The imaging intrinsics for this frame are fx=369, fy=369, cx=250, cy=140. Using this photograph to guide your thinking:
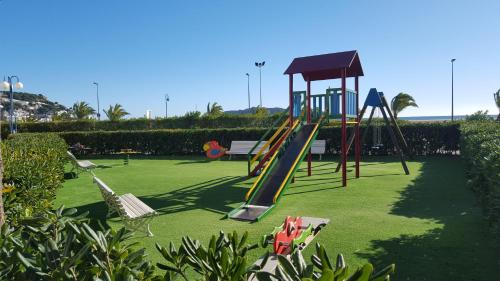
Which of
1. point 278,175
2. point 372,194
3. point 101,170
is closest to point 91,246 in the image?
point 278,175

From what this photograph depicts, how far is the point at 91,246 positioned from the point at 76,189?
1045 cm

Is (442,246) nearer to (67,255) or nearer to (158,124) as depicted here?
(67,255)

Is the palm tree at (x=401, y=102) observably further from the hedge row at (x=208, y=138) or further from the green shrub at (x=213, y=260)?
the green shrub at (x=213, y=260)

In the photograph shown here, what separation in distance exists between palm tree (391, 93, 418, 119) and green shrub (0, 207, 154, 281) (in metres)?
48.2

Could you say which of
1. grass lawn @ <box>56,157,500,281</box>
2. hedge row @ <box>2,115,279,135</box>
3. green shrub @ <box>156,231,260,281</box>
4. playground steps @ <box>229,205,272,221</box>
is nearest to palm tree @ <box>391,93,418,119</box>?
hedge row @ <box>2,115,279,135</box>

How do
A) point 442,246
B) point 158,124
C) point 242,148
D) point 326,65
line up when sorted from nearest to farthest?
point 442,246
point 326,65
point 242,148
point 158,124

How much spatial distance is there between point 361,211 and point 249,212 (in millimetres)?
2277

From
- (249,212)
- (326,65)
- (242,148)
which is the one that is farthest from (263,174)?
(242,148)

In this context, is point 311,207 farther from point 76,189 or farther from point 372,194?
point 76,189

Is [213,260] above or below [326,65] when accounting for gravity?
below

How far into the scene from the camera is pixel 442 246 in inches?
208

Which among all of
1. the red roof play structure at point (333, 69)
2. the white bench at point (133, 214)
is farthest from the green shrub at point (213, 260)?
the red roof play structure at point (333, 69)

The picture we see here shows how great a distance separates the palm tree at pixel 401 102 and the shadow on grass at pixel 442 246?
4036cm

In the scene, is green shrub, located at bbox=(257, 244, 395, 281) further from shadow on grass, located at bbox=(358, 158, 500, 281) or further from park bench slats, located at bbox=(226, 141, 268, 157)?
park bench slats, located at bbox=(226, 141, 268, 157)
